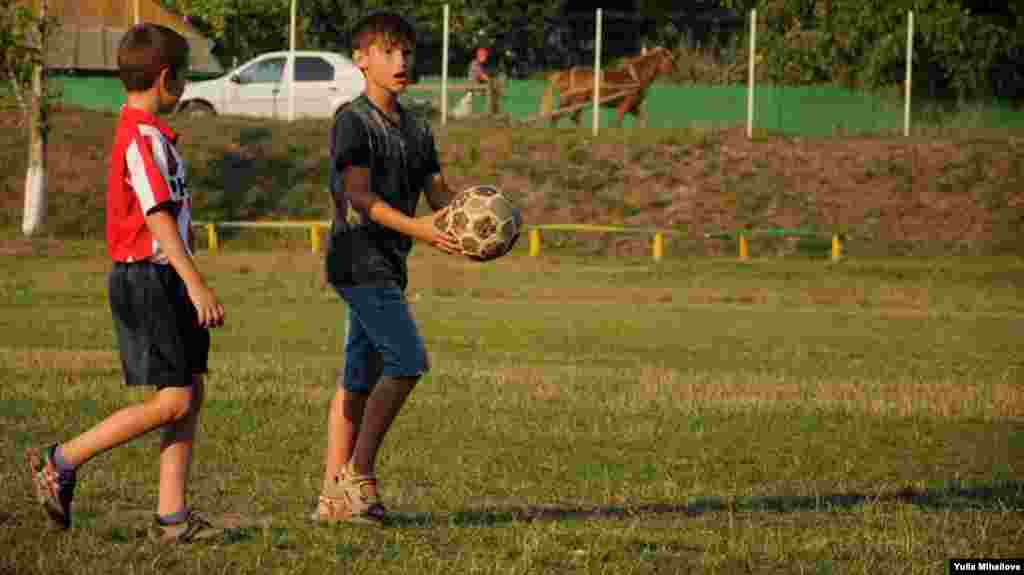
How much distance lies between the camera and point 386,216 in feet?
22.8

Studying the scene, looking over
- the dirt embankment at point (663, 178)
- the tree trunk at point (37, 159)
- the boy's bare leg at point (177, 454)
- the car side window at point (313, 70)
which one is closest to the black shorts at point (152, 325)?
the boy's bare leg at point (177, 454)

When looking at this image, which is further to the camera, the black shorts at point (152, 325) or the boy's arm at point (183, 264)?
the black shorts at point (152, 325)

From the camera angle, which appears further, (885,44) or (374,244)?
(885,44)

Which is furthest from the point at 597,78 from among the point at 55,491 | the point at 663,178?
the point at 55,491

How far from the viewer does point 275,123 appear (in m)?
37.0

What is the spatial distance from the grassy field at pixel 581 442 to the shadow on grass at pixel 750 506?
25mm

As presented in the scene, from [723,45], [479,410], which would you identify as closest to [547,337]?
[479,410]

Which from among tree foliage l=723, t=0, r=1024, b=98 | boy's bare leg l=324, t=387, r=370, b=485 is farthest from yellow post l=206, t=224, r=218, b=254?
boy's bare leg l=324, t=387, r=370, b=485

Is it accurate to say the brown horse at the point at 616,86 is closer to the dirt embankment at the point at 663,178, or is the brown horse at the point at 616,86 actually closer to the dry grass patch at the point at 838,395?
the dirt embankment at the point at 663,178

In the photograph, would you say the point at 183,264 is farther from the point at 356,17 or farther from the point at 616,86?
the point at 356,17

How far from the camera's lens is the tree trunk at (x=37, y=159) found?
104ft

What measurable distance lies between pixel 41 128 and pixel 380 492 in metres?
25.0

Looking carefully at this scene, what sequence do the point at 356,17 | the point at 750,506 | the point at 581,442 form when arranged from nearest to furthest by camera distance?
the point at 750,506 < the point at 581,442 < the point at 356,17

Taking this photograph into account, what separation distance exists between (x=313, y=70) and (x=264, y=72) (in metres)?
1.03
